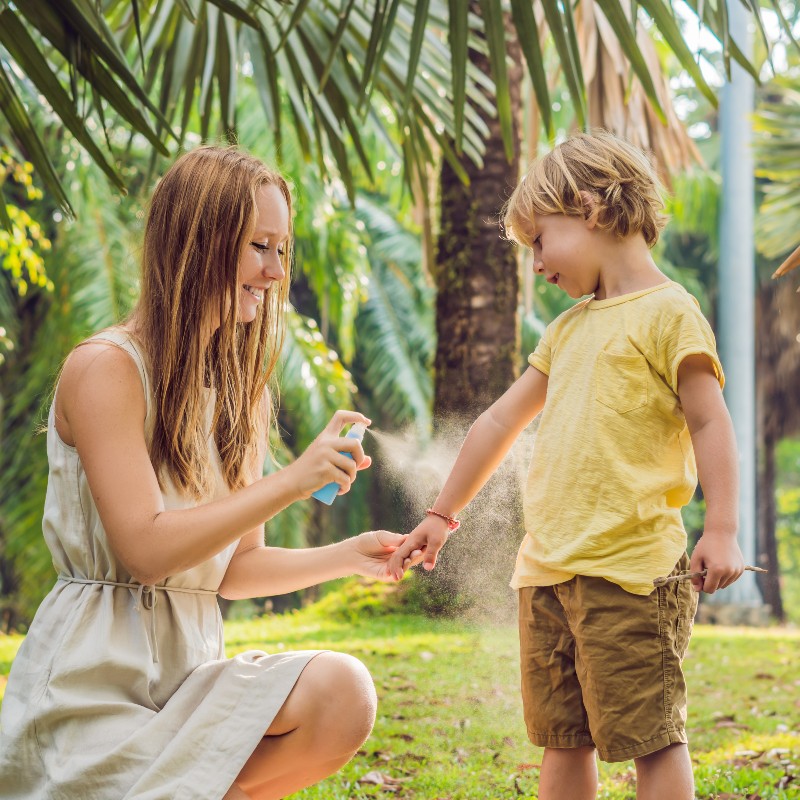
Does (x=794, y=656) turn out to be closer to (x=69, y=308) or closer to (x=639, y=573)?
(x=639, y=573)

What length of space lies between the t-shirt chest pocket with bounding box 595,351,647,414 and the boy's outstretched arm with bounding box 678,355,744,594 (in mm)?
78

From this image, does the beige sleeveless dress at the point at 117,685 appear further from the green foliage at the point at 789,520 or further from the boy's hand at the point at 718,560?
the green foliage at the point at 789,520

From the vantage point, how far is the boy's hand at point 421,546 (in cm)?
229

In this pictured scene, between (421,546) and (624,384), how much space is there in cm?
56

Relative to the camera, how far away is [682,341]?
2117 mm

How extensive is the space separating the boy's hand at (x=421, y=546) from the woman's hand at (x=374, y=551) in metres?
0.02

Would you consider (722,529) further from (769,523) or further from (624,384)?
(769,523)

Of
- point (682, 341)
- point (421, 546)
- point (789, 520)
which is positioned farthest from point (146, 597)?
point (789, 520)

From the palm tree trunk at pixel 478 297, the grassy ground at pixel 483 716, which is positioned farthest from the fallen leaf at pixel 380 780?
the palm tree trunk at pixel 478 297

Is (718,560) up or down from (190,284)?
down

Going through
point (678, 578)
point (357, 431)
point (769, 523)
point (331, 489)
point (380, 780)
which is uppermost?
point (357, 431)

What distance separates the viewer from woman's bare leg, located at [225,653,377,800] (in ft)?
6.44

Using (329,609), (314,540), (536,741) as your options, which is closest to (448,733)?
(536,741)

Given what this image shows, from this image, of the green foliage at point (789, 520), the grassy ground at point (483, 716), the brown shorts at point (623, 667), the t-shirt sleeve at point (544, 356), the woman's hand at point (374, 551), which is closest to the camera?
the brown shorts at point (623, 667)
